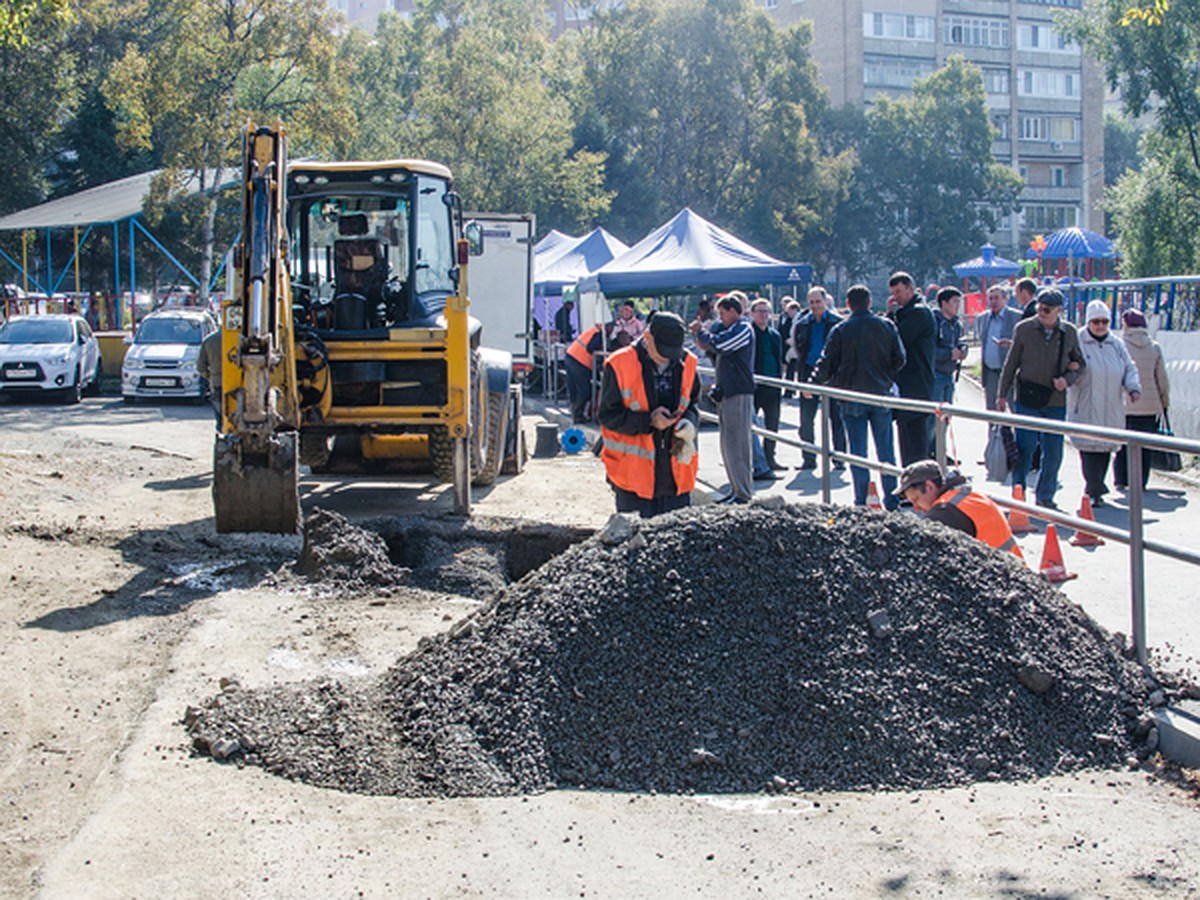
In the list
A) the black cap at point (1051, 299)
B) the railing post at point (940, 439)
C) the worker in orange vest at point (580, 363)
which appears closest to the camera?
the railing post at point (940, 439)

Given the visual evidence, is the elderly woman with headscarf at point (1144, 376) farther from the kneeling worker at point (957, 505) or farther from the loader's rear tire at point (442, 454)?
the loader's rear tire at point (442, 454)

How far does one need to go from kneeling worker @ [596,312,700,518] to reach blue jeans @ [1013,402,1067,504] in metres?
3.10

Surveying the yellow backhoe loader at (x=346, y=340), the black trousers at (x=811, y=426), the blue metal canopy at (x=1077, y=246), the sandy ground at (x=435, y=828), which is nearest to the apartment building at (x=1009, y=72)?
the blue metal canopy at (x=1077, y=246)

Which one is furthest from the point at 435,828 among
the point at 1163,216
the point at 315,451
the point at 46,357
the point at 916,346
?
the point at 1163,216

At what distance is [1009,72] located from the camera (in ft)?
273

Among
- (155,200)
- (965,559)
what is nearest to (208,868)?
(965,559)

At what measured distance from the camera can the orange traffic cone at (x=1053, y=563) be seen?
7.60 metres

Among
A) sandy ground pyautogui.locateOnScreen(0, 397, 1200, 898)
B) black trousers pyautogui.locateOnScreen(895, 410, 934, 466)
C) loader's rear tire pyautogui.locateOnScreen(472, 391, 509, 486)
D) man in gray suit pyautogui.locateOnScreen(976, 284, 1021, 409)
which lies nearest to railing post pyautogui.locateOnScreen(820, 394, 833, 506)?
black trousers pyautogui.locateOnScreen(895, 410, 934, 466)

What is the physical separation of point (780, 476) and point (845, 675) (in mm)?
7979

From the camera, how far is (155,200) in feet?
98.4

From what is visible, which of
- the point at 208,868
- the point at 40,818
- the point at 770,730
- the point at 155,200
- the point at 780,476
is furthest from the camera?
the point at 155,200

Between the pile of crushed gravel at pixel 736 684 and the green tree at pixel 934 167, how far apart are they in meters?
64.3

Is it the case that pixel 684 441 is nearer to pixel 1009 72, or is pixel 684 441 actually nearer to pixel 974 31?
pixel 974 31

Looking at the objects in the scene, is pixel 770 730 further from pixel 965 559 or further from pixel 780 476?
pixel 780 476
